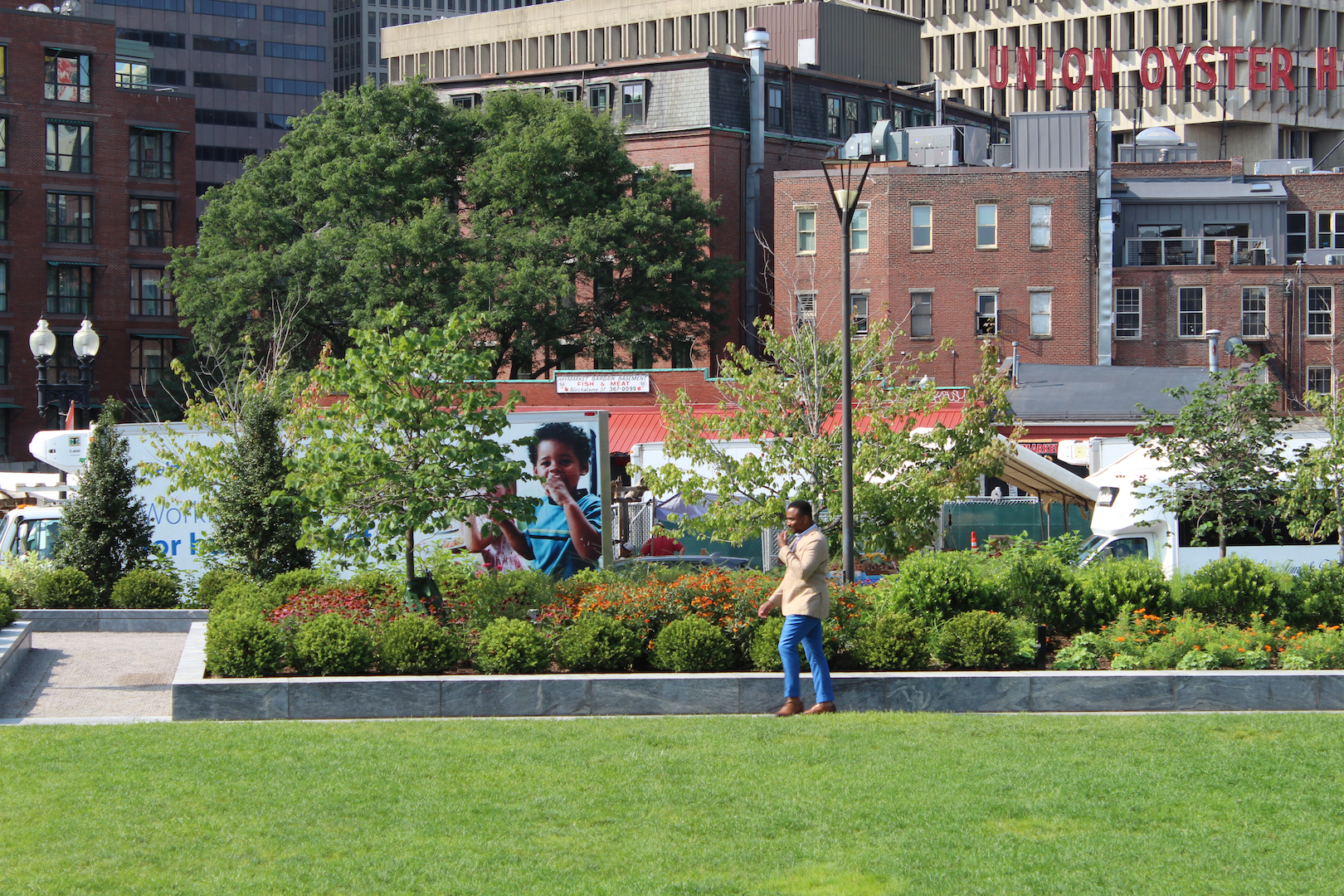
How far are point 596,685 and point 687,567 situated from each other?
21.5 ft

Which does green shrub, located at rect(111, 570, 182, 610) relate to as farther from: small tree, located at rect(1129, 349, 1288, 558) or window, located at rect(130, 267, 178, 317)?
window, located at rect(130, 267, 178, 317)

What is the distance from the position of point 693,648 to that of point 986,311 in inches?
1742

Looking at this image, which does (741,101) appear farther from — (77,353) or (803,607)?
(803,607)

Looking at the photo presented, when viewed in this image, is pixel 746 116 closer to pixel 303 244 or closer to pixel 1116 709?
pixel 303 244

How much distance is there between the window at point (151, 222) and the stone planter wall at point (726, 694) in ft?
217

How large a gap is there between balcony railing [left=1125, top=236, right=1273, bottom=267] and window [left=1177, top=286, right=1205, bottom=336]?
2.04 metres

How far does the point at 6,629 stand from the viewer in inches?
671

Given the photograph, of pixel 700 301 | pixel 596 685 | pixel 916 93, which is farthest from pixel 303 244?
pixel 596 685

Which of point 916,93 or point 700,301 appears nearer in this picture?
point 700,301

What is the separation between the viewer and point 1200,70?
91438 millimetres

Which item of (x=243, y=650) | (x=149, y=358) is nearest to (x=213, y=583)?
(x=243, y=650)

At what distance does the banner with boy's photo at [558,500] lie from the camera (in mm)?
19125

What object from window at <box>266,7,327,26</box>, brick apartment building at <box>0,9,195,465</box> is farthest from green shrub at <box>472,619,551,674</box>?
window at <box>266,7,327,26</box>

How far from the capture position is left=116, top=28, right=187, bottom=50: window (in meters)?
112
